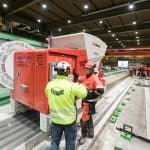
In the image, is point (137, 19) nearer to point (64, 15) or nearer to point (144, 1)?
point (144, 1)

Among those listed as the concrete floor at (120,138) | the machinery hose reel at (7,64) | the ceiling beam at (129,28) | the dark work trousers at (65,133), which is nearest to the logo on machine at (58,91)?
the dark work trousers at (65,133)

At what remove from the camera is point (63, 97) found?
5.28 ft

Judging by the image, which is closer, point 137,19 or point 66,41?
point 66,41

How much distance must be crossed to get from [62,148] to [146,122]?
2.10 meters

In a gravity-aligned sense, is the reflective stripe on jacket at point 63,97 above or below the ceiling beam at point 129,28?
below

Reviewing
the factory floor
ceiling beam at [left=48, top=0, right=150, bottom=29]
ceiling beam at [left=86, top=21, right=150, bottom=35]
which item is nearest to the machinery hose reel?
the factory floor

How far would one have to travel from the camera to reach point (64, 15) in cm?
837

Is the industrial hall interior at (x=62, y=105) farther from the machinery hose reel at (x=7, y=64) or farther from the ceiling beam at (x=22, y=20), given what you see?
the ceiling beam at (x=22, y=20)

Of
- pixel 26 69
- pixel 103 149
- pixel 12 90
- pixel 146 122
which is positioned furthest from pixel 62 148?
pixel 146 122

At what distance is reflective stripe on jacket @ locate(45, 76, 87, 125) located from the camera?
1.61m

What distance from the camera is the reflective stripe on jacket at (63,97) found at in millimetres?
1609

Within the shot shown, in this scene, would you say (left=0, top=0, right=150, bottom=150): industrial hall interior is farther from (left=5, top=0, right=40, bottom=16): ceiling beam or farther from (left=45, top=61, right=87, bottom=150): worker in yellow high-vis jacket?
(left=5, top=0, right=40, bottom=16): ceiling beam

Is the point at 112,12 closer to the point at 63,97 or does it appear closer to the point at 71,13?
the point at 71,13

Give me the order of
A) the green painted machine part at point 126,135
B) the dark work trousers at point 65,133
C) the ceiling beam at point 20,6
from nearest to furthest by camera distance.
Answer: the dark work trousers at point 65,133 < the green painted machine part at point 126,135 < the ceiling beam at point 20,6
